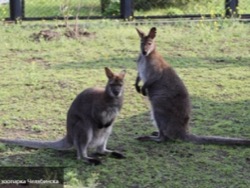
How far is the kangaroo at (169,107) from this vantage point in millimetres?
5953

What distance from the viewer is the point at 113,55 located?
31.1 ft

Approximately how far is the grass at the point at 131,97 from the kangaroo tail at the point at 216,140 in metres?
0.05

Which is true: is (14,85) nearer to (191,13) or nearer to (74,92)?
(74,92)

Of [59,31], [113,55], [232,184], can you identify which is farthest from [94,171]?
[59,31]

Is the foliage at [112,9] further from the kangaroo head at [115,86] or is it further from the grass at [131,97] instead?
the kangaroo head at [115,86]

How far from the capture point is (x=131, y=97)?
24.8ft

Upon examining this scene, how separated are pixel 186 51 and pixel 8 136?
4237 mm

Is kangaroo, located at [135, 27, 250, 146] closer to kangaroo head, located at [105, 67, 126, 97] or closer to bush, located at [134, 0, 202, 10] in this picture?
kangaroo head, located at [105, 67, 126, 97]

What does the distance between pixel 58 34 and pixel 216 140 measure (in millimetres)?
4998

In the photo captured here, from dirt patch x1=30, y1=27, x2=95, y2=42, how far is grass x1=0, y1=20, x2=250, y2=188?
0.45 ft

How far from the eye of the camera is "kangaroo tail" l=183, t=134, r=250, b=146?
19.2ft

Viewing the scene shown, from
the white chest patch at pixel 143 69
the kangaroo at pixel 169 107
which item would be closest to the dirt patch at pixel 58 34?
the white chest patch at pixel 143 69

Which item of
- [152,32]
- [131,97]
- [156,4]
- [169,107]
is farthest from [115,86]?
[156,4]

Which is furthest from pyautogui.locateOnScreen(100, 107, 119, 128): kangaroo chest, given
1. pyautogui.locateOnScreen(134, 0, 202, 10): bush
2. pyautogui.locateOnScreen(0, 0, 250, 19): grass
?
pyautogui.locateOnScreen(134, 0, 202, 10): bush
